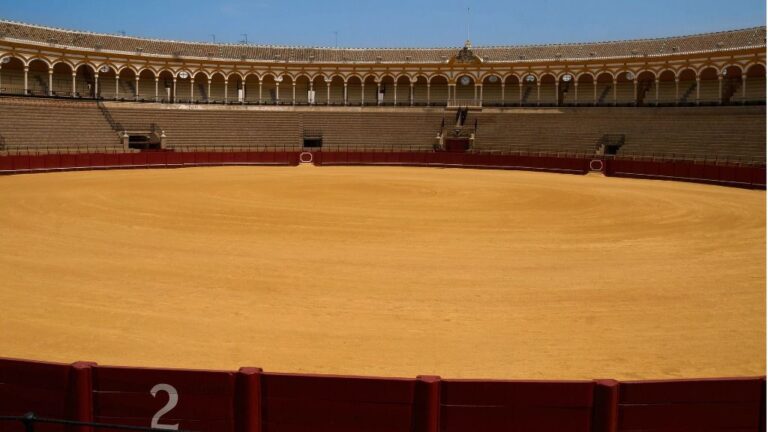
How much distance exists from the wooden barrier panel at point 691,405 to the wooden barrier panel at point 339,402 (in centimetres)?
141

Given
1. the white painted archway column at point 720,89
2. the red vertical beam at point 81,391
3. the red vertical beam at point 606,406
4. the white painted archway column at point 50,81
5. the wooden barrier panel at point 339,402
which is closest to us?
the red vertical beam at point 606,406

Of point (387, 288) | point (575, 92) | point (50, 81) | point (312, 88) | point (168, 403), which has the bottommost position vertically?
point (387, 288)

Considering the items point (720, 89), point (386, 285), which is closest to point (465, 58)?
point (720, 89)

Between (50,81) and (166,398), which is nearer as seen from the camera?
(166,398)

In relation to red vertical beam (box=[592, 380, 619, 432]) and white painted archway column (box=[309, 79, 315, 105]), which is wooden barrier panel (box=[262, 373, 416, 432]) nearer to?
red vertical beam (box=[592, 380, 619, 432])

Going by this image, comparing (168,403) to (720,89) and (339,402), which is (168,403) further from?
(720,89)

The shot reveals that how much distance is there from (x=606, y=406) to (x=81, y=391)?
3433 mm

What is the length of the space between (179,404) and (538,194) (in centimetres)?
1917

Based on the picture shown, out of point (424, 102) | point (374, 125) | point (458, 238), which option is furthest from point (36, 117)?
point (458, 238)

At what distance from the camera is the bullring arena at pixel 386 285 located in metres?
4.35

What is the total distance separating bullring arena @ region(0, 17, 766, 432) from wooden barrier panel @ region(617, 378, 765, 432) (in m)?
0.01

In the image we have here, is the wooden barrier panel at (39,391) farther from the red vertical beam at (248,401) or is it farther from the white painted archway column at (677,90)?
the white painted archway column at (677,90)

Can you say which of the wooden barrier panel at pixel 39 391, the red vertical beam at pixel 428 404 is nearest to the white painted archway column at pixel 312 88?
the wooden barrier panel at pixel 39 391

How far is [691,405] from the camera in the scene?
4301 mm
